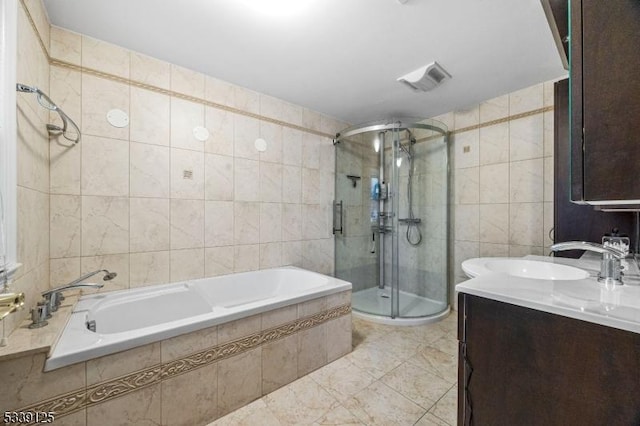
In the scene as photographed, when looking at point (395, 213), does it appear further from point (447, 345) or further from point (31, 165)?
point (31, 165)

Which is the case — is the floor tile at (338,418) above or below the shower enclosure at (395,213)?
below

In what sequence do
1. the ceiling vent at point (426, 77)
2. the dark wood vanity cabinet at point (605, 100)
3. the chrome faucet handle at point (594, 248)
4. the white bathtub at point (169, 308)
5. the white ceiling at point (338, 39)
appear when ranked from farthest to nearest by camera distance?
the ceiling vent at point (426, 77) → the white ceiling at point (338, 39) → the white bathtub at point (169, 308) → the chrome faucet handle at point (594, 248) → the dark wood vanity cabinet at point (605, 100)

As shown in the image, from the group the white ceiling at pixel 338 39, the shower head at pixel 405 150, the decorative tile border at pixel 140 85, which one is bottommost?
the shower head at pixel 405 150

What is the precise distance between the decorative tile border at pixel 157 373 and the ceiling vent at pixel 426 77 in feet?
6.93

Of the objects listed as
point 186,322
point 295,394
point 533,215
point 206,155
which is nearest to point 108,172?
point 206,155

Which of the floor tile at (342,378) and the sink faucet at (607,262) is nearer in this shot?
the sink faucet at (607,262)

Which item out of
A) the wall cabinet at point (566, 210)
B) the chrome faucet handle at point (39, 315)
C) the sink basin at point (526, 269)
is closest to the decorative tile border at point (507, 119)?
the wall cabinet at point (566, 210)

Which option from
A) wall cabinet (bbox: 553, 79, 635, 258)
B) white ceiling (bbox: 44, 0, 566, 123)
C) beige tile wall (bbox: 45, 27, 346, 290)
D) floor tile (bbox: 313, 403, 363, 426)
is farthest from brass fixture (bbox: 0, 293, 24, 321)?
wall cabinet (bbox: 553, 79, 635, 258)

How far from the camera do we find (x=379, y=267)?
321 cm

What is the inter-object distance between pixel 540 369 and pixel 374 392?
3.67ft

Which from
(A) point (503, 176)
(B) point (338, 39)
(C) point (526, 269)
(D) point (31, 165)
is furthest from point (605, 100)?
(D) point (31, 165)

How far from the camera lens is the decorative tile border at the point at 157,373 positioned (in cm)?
105

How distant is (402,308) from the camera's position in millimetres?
2795

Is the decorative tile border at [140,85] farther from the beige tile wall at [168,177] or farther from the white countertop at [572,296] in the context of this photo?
the white countertop at [572,296]
